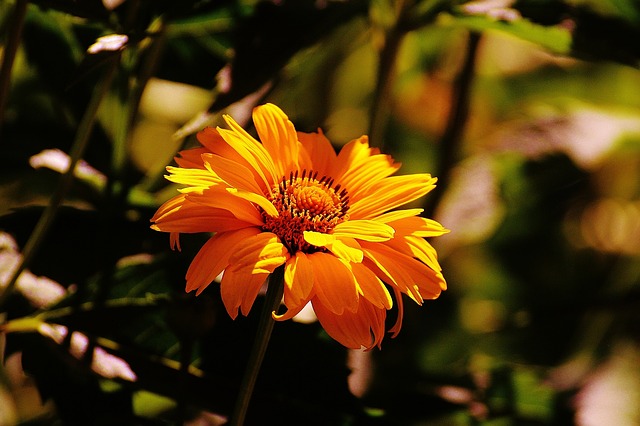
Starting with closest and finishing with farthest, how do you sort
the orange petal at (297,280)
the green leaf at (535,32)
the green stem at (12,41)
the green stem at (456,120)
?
the orange petal at (297,280)
the green stem at (12,41)
the green leaf at (535,32)
the green stem at (456,120)

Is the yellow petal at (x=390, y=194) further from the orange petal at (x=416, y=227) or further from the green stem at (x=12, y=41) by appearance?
the green stem at (x=12, y=41)

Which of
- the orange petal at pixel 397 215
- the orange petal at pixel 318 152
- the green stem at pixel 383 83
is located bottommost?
the orange petal at pixel 397 215

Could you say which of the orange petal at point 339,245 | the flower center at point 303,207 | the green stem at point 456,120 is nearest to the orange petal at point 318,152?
the flower center at point 303,207

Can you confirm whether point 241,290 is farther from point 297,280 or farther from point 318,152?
point 318,152

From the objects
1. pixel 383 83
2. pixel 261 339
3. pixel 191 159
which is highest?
pixel 383 83

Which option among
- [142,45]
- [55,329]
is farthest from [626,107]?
[55,329]

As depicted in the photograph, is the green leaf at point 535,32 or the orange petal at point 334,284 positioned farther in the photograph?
the green leaf at point 535,32

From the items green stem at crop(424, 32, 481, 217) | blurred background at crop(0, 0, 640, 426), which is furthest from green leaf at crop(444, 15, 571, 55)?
green stem at crop(424, 32, 481, 217)

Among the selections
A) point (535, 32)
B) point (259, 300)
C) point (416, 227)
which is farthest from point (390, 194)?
point (535, 32)
